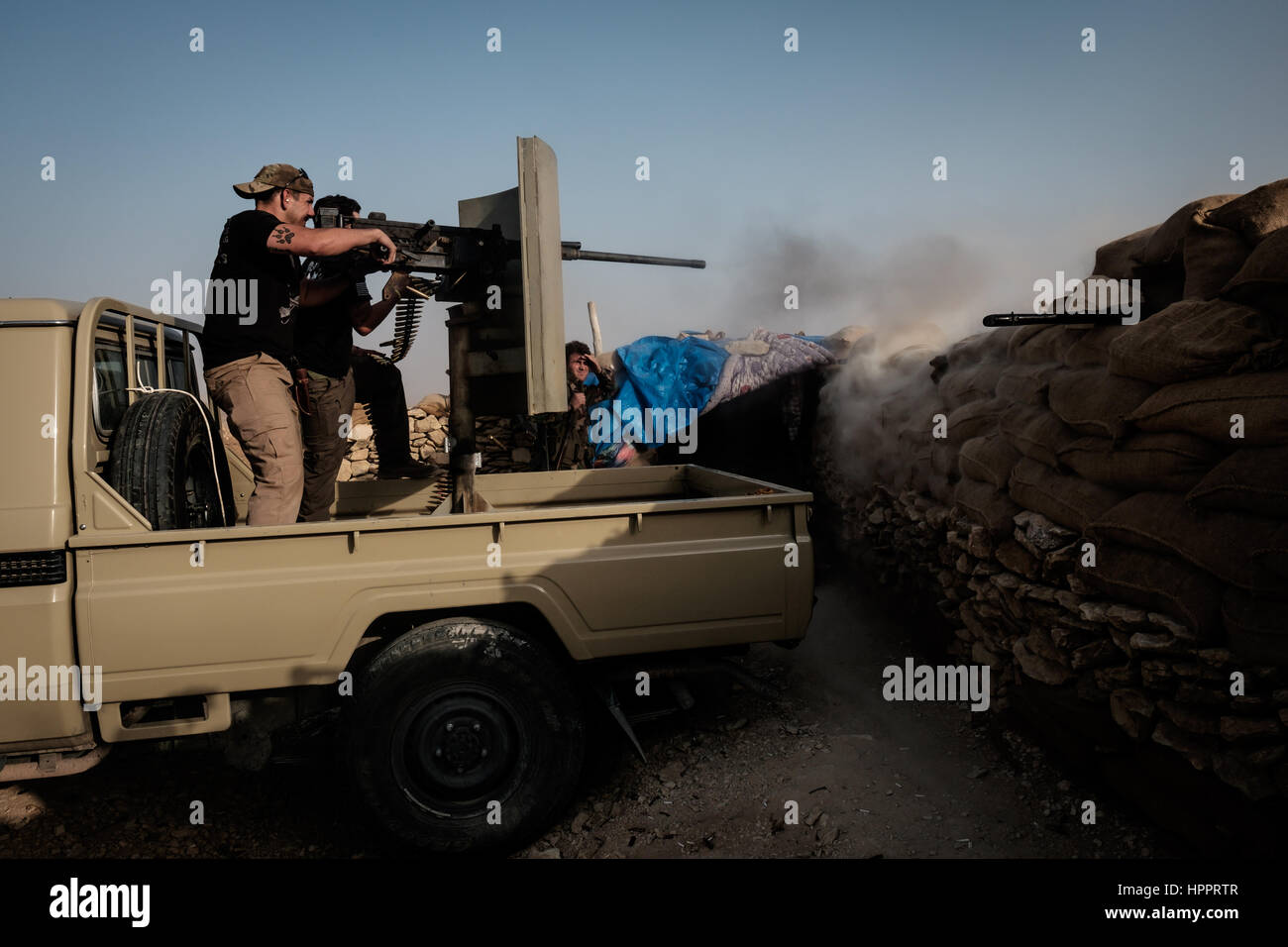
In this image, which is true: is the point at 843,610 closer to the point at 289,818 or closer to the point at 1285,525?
the point at 1285,525

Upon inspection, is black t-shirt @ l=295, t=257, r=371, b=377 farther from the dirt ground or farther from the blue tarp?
the blue tarp

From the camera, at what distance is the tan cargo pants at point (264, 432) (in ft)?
11.9

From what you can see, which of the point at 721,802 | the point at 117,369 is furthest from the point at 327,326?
the point at 721,802

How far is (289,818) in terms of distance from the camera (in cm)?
358

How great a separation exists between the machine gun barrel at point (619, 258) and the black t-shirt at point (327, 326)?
6.64 ft

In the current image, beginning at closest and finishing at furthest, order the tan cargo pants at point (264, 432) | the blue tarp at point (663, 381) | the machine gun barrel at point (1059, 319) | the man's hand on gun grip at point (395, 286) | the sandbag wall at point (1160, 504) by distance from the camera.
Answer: the sandbag wall at point (1160, 504) < the tan cargo pants at point (264, 432) < the machine gun barrel at point (1059, 319) < the man's hand on gun grip at point (395, 286) < the blue tarp at point (663, 381)

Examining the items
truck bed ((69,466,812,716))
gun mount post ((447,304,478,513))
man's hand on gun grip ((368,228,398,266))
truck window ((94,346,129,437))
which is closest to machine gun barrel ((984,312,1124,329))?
truck bed ((69,466,812,716))

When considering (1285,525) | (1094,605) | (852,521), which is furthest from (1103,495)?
(852,521)

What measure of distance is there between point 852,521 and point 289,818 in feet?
16.4

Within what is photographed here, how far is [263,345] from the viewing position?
12.2 ft

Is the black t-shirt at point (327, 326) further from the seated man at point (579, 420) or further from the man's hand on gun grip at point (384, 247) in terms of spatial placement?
the seated man at point (579, 420)

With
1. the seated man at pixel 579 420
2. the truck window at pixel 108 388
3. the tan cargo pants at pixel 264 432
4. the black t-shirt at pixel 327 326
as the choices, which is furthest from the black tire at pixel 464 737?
the seated man at pixel 579 420

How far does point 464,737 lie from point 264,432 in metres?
1.70

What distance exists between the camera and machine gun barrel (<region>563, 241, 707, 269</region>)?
6058 millimetres
